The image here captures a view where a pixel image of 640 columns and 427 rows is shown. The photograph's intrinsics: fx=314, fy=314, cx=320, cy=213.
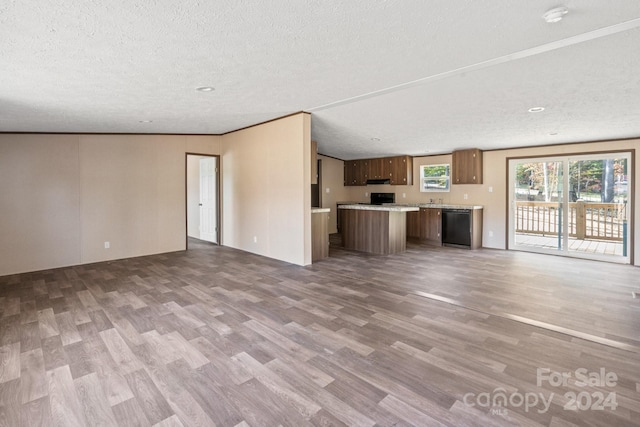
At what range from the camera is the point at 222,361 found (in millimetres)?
2324

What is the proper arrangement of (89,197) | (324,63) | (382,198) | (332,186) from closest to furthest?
(324,63), (89,197), (382,198), (332,186)

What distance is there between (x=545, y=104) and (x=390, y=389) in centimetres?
406

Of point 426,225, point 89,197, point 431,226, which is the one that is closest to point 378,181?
point 426,225

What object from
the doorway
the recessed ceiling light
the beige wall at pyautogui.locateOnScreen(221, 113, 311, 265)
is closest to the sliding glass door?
the beige wall at pyautogui.locateOnScreen(221, 113, 311, 265)

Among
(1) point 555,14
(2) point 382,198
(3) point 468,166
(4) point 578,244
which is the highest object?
(1) point 555,14

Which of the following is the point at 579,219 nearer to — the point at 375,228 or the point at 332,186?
the point at 375,228

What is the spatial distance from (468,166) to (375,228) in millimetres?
2790

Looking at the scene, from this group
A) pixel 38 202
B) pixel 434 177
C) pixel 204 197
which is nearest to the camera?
pixel 38 202

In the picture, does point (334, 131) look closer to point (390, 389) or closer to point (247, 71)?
point (247, 71)

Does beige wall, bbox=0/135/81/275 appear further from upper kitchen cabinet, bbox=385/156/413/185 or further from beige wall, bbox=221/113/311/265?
upper kitchen cabinet, bbox=385/156/413/185

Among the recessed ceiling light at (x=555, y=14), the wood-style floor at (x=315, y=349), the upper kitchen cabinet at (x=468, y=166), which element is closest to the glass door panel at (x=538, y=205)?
the upper kitchen cabinet at (x=468, y=166)

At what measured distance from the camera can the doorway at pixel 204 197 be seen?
7.20 m

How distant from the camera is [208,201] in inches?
298

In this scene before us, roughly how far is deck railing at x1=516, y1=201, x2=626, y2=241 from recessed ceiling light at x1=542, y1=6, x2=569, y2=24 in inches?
208
